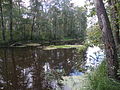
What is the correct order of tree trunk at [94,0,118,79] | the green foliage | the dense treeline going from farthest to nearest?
1. the dense treeline
2. the green foliage
3. tree trunk at [94,0,118,79]

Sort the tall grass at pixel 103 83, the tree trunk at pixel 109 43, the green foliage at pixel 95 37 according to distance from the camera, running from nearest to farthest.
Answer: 1. the tall grass at pixel 103 83
2. the tree trunk at pixel 109 43
3. the green foliage at pixel 95 37

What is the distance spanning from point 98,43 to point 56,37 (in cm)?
3556

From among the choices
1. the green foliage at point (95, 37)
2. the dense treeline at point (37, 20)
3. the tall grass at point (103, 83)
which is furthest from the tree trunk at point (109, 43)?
the dense treeline at point (37, 20)

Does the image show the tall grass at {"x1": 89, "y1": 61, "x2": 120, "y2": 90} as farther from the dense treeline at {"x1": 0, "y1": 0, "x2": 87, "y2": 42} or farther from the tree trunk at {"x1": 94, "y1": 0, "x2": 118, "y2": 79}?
the dense treeline at {"x1": 0, "y1": 0, "x2": 87, "y2": 42}

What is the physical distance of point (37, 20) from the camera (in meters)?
34.2

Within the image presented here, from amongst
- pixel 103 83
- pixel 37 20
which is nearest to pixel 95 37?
pixel 103 83

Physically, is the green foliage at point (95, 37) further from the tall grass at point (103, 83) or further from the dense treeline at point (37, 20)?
the dense treeline at point (37, 20)

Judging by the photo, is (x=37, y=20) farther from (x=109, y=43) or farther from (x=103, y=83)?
(x=103, y=83)

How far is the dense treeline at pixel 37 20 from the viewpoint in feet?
82.0

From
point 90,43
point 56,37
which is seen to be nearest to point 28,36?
point 56,37

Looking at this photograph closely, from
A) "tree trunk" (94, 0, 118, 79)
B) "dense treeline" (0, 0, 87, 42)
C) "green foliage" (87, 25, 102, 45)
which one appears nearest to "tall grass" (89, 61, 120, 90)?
"tree trunk" (94, 0, 118, 79)

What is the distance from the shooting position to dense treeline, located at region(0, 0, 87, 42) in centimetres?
2500

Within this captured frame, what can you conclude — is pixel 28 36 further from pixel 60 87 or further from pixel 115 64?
pixel 115 64

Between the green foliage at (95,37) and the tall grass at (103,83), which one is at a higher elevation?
the green foliage at (95,37)
